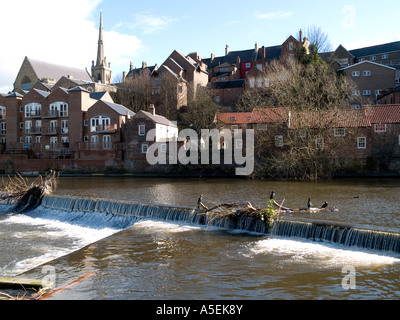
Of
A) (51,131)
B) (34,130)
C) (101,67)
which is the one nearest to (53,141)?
(51,131)

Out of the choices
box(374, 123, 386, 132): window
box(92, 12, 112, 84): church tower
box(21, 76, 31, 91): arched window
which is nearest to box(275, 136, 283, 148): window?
box(374, 123, 386, 132): window

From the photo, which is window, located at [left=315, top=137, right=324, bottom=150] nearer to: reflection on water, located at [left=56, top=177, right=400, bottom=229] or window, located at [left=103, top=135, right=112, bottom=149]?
reflection on water, located at [left=56, top=177, right=400, bottom=229]

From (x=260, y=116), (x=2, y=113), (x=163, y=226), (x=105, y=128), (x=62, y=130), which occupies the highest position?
(x=2, y=113)

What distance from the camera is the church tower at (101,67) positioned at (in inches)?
3195

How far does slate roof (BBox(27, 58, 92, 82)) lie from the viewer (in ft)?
214

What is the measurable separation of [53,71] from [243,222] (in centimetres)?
6506

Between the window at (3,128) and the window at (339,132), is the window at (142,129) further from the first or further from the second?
the window at (3,128)

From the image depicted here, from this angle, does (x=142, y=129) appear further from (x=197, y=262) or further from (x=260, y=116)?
(x=197, y=262)

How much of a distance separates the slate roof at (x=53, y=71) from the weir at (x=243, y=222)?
173 ft

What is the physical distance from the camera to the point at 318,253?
35.2 feet

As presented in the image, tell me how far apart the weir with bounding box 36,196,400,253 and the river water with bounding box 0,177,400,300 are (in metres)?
0.44
